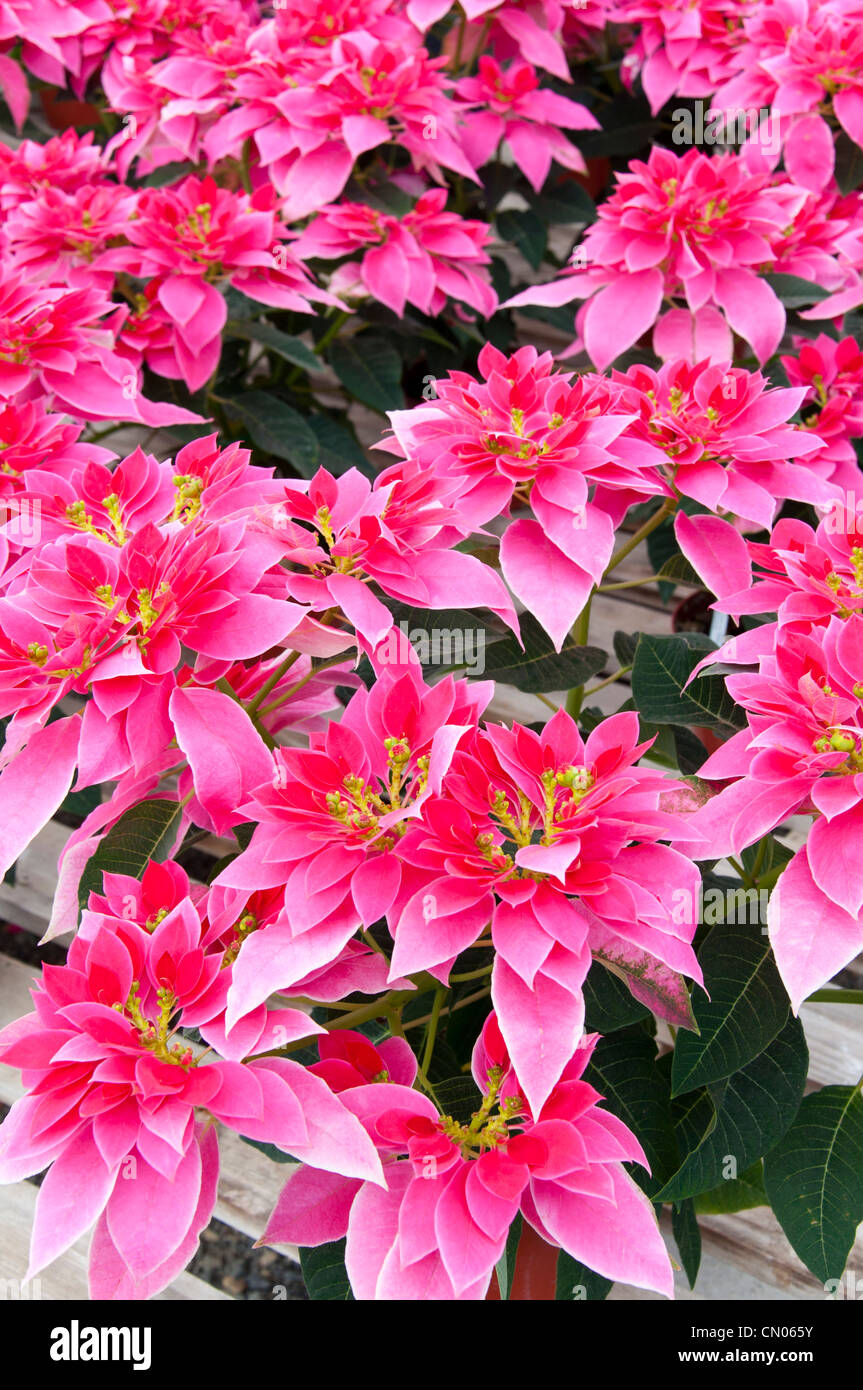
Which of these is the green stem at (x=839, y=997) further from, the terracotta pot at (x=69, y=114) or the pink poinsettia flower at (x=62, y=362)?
the terracotta pot at (x=69, y=114)

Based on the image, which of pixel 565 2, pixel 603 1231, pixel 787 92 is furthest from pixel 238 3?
pixel 603 1231

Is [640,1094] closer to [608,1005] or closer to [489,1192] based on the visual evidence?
[608,1005]

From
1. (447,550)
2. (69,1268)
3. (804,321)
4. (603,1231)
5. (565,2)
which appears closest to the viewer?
(603,1231)

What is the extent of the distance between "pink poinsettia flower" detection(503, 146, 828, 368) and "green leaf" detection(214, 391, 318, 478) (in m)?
0.29

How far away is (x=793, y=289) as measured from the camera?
1163 millimetres

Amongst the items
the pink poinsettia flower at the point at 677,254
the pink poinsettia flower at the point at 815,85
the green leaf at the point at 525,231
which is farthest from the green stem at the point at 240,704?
the green leaf at the point at 525,231

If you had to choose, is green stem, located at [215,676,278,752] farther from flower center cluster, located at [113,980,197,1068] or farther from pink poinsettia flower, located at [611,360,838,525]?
pink poinsettia flower, located at [611,360,838,525]

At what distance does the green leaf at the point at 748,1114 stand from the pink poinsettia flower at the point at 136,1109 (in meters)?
0.24

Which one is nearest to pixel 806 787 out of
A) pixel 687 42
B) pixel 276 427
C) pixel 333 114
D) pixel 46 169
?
pixel 276 427

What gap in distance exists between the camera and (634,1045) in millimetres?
779

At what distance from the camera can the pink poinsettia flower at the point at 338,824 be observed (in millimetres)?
583
